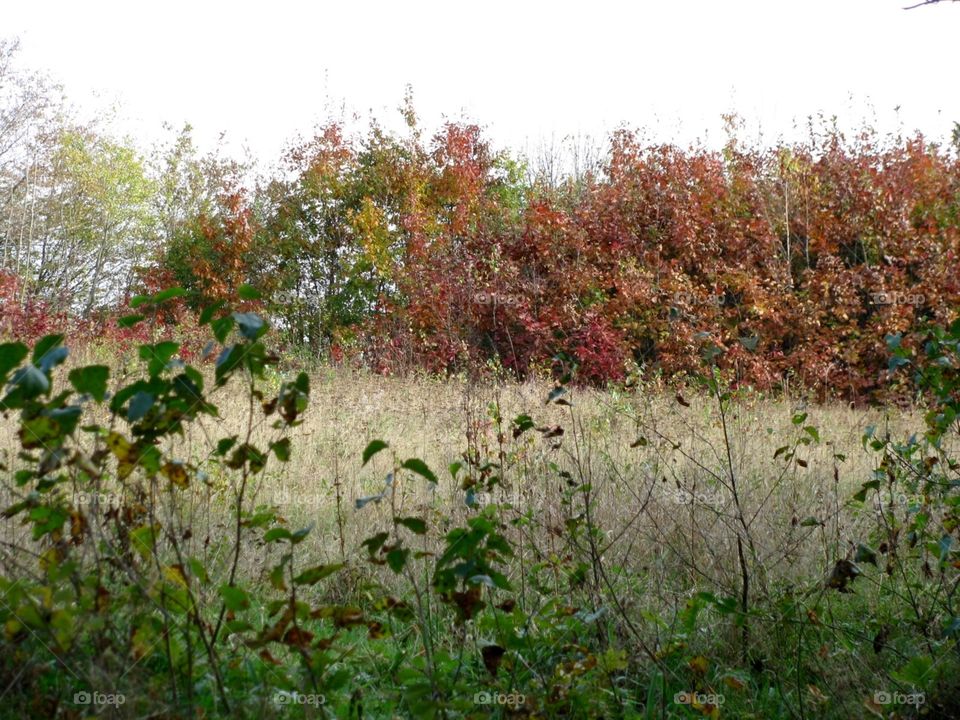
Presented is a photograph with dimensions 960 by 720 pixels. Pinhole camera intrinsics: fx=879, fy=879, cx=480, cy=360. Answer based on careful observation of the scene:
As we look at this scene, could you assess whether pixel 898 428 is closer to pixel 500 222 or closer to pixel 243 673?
pixel 243 673

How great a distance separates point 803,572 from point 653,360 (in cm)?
904

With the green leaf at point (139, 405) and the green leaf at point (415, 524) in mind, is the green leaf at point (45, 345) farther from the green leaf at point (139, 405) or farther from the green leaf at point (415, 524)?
the green leaf at point (415, 524)

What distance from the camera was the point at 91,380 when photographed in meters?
1.68

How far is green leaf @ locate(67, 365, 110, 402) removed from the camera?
166 centimetres

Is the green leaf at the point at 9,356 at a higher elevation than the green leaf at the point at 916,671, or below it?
higher

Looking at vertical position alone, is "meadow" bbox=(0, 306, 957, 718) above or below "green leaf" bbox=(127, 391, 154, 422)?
below

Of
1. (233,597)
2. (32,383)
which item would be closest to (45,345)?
(32,383)

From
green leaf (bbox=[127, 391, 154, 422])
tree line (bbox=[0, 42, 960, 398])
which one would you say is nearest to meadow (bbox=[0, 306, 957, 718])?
green leaf (bbox=[127, 391, 154, 422])

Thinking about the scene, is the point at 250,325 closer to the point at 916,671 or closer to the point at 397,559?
the point at 397,559

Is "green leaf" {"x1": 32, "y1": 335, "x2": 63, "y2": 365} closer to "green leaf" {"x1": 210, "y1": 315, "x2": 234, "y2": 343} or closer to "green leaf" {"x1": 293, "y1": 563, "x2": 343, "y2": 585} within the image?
"green leaf" {"x1": 210, "y1": 315, "x2": 234, "y2": 343}

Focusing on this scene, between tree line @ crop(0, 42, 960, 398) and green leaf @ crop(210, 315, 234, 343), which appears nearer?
green leaf @ crop(210, 315, 234, 343)

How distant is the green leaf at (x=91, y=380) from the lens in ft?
5.45

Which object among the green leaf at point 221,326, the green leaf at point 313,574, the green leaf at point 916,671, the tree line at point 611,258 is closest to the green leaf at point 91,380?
the green leaf at point 221,326

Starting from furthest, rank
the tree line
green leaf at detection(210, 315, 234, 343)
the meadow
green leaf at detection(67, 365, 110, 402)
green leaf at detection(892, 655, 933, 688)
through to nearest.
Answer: the tree line → green leaf at detection(892, 655, 933, 688) → the meadow → green leaf at detection(210, 315, 234, 343) → green leaf at detection(67, 365, 110, 402)
